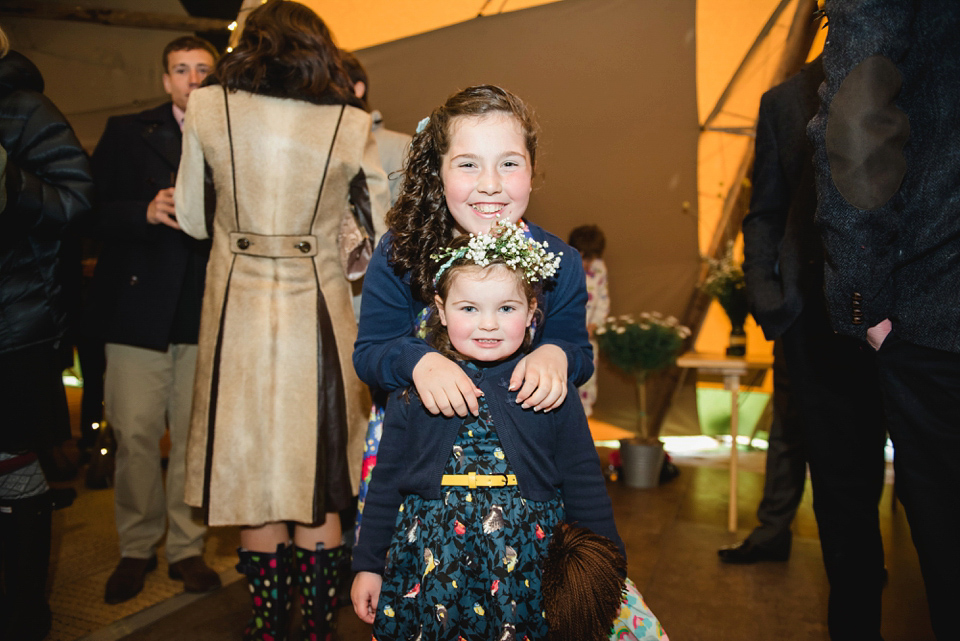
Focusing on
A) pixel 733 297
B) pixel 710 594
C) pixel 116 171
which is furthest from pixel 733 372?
pixel 116 171

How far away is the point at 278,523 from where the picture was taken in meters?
1.81

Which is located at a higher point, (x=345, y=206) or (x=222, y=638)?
(x=345, y=206)

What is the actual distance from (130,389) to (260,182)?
3.51 feet

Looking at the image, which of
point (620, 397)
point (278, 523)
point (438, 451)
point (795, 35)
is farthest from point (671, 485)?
point (438, 451)

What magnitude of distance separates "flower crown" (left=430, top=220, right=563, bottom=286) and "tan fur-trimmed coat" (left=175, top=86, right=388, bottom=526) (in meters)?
0.69

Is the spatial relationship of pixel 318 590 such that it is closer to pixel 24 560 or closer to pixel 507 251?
pixel 24 560

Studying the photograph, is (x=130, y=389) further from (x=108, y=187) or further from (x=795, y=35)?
(x=795, y=35)

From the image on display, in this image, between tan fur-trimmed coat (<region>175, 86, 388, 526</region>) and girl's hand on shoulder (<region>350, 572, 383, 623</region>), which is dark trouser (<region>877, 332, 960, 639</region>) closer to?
girl's hand on shoulder (<region>350, 572, 383, 623</region>)

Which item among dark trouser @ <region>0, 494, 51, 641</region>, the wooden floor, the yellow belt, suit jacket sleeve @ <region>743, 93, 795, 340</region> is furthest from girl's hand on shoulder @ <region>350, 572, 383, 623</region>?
suit jacket sleeve @ <region>743, 93, 795, 340</region>

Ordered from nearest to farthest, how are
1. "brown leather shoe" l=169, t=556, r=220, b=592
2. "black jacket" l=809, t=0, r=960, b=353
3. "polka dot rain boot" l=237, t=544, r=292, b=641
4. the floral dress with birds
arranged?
Result: "black jacket" l=809, t=0, r=960, b=353 < the floral dress with birds < "polka dot rain boot" l=237, t=544, r=292, b=641 < "brown leather shoe" l=169, t=556, r=220, b=592

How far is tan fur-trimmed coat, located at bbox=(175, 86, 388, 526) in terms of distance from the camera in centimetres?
174

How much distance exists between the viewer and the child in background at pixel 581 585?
106cm

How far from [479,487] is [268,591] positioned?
0.94 meters

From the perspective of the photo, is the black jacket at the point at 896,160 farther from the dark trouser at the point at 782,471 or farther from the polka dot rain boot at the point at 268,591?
the dark trouser at the point at 782,471
